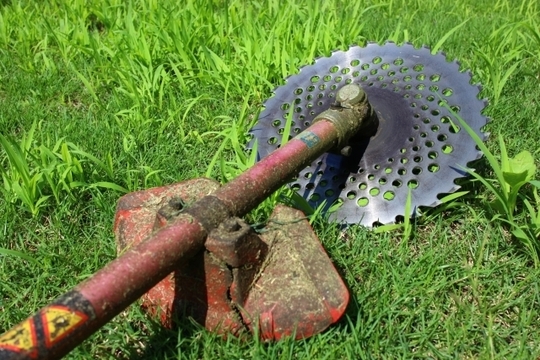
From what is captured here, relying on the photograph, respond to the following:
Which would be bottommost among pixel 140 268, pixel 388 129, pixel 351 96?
pixel 388 129

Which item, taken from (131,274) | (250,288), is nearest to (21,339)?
(131,274)

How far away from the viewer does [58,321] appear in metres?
1.17

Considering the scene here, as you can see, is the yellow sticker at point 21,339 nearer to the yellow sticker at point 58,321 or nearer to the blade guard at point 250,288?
the yellow sticker at point 58,321

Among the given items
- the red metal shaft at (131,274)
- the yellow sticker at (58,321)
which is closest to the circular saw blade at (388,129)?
the red metal shaft at (131,274)

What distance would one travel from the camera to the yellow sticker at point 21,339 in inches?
44.7

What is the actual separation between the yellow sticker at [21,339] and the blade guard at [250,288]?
0.44m

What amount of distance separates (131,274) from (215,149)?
1.31m

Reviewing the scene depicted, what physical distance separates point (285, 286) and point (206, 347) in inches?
10.8

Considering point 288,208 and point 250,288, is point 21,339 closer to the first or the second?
point 250,288

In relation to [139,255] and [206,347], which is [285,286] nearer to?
[206,347]

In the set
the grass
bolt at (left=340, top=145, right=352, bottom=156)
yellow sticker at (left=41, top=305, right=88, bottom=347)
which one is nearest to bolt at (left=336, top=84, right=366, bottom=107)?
bolt at (left=340, top=145, right=352, bottom=156)

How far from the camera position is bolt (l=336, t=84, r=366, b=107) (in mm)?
2022

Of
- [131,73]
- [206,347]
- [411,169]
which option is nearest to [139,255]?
[206,347]

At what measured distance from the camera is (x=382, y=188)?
80.7 inches
